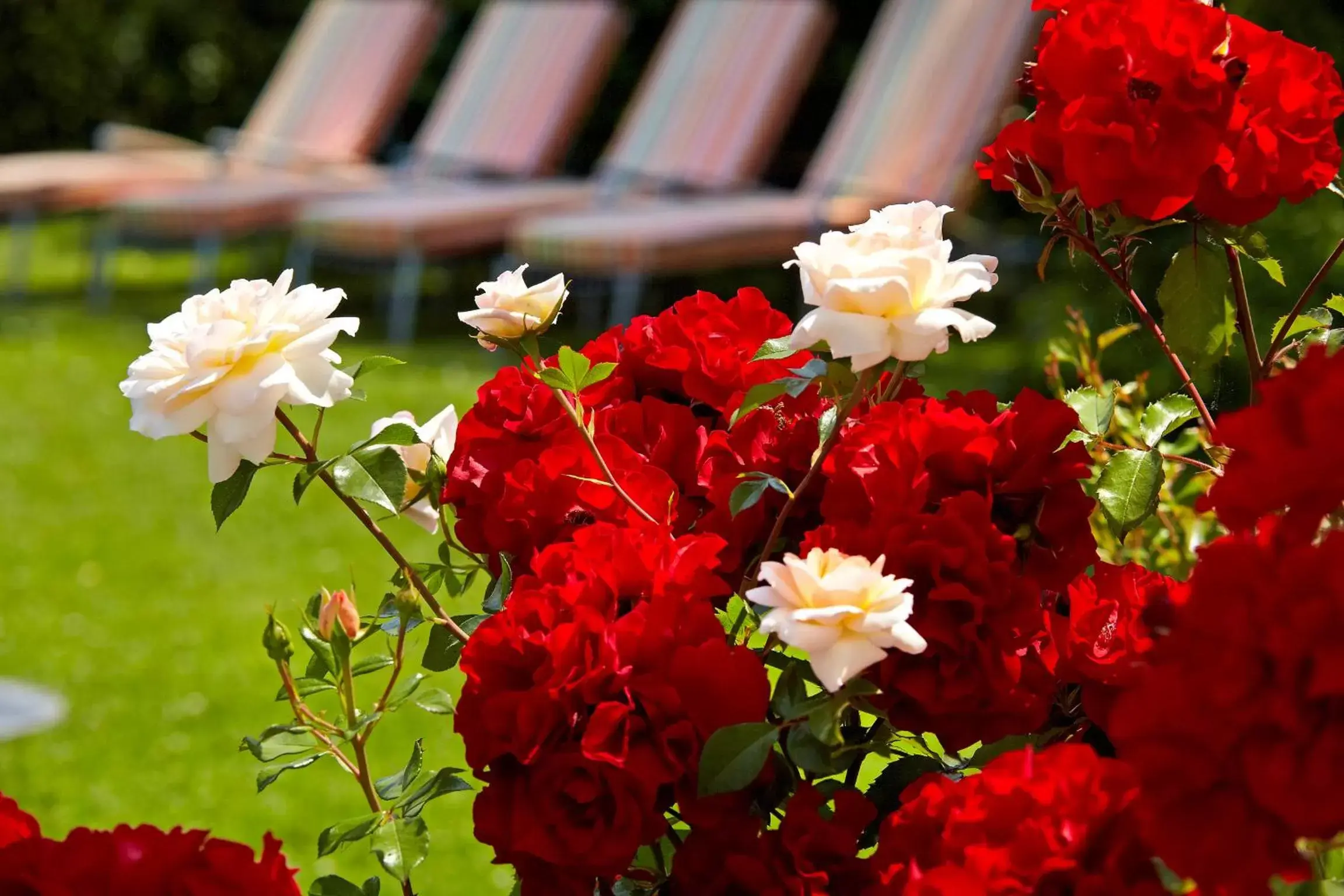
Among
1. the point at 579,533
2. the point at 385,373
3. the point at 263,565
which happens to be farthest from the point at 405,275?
the point at 579,533

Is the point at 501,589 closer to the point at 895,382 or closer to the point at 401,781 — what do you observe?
the point at 401,781

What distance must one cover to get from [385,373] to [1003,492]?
557 cm

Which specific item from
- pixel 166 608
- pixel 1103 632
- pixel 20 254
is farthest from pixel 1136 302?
pixel 20 254

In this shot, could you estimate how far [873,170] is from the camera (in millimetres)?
6043

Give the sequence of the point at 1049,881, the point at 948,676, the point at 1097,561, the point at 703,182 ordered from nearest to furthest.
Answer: the point at 1049,881 < the point at 948,676 < the point at 1097,561 < the point at 703,182

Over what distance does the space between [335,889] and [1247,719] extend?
59 centimetres

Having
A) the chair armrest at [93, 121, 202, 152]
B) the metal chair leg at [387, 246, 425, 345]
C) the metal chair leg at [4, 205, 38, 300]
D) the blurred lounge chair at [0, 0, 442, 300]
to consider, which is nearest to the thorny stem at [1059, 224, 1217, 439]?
the metal chair leg at [387, 246, 425, 345]

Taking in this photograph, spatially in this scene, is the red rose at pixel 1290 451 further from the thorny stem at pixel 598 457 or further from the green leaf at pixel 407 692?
the green leaf at pixel 407 692

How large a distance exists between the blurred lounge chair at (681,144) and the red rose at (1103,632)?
5.68 m

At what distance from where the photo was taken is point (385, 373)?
6.35 m

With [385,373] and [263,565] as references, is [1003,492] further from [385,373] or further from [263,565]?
[385,373]

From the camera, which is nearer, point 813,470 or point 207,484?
point 813,470

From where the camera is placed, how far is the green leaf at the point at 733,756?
83 cm

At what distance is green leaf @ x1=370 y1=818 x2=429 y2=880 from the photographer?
949 mm
